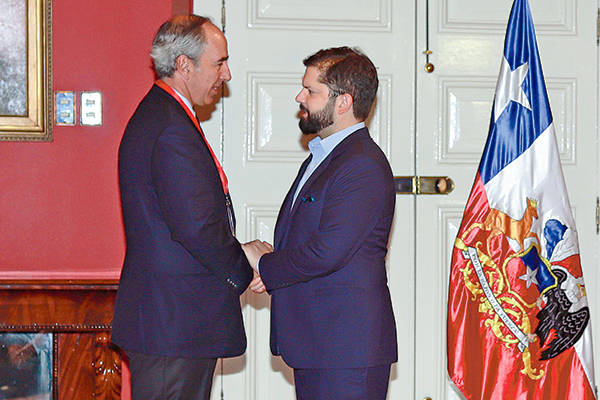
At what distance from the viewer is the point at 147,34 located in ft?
9.87

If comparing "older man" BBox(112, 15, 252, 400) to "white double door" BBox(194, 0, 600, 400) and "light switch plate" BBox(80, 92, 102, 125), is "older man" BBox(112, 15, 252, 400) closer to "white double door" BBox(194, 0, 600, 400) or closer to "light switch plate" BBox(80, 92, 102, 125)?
"light switch plate" BBox(80, 92, 102, 125)

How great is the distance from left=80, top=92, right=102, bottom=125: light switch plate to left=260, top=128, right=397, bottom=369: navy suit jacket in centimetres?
123

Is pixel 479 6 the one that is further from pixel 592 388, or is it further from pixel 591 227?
pixel 592 388

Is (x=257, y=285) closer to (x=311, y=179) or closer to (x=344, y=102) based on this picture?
(x=311, y=179)

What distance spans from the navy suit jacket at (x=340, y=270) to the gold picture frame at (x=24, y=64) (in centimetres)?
141

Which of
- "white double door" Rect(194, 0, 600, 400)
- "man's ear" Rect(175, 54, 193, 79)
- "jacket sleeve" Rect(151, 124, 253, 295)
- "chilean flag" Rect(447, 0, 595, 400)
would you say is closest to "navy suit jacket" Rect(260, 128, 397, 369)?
"jacket sleeve" Rect(151, 124, 253, 295)

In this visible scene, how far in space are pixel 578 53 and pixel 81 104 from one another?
2.36m

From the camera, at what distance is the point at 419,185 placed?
3363 millimetres

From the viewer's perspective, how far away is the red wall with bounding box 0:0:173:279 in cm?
299

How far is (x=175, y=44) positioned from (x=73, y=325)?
1300 millimetres

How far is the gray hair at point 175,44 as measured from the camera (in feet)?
7.20

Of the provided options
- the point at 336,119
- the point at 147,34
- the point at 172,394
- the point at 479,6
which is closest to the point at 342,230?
the point at 336,119

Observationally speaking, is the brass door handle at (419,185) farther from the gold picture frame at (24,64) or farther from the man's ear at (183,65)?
the gold picture frame at (24,64)

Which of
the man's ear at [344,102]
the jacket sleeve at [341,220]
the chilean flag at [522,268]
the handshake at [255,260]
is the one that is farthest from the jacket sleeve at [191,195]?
the chilean flag at [522,268]
